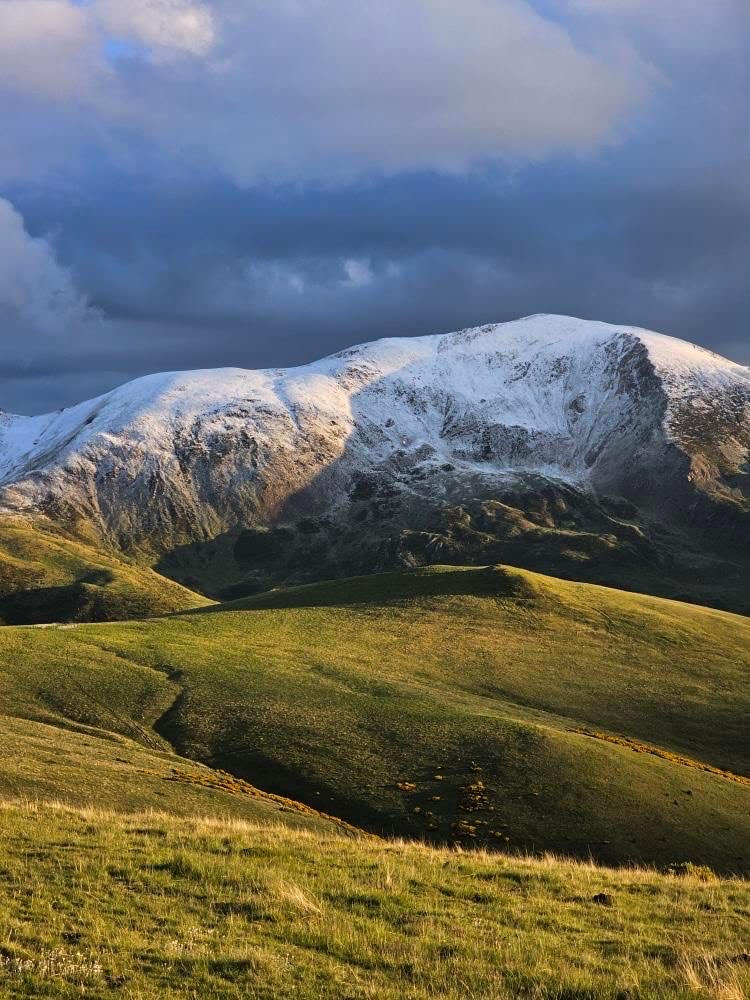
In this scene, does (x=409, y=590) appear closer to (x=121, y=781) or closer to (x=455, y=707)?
(x=455, y=707)

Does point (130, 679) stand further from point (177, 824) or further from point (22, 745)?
point (177, 824)

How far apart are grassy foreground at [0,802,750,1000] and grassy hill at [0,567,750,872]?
746 inches

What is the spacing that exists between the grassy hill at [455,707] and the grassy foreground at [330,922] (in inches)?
746

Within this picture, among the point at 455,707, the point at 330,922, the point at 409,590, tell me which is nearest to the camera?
the point at 330,922

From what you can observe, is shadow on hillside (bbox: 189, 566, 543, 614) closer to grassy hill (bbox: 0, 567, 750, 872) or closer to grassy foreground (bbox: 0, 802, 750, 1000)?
grassy hill (bbox: 0, 567, 750, 872)

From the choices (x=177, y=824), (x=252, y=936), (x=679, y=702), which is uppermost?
(x=252, y=936)

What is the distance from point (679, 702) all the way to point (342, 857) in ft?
235

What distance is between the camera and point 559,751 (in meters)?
64.1

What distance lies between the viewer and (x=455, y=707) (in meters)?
75.9

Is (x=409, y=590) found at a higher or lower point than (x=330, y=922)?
lower

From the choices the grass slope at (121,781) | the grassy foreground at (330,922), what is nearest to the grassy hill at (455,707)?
the grass slope at (121,781)

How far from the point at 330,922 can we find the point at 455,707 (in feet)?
192

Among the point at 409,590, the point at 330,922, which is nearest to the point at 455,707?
the point at 409,590

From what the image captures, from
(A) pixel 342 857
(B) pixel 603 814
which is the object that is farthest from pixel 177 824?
(B) pixel 603 814
